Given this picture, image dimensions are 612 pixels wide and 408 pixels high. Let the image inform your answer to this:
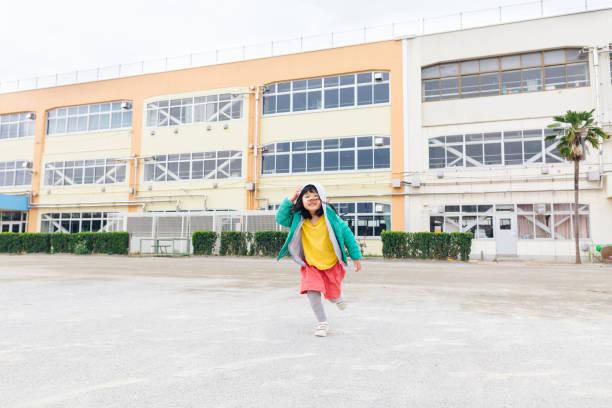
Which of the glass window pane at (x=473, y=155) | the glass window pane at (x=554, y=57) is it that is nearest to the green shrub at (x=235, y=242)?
the glass window pane at (x=473, y=155)

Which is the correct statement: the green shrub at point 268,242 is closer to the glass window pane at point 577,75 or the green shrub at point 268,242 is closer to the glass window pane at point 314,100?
the glass window pane at point 314,100

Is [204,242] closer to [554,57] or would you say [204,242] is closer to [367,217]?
[367,217]

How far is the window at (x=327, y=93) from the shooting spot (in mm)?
25031

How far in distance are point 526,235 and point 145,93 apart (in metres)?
25.2

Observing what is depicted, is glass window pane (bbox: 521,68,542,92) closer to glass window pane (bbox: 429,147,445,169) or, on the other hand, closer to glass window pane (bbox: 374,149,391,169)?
glass window pane (bbox: 429,147,445,169)

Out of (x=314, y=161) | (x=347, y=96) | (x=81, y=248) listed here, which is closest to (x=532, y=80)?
(x=347, y=96)

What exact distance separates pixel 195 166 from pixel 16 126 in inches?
653

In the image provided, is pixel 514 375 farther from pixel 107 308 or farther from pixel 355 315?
pixel 107 308

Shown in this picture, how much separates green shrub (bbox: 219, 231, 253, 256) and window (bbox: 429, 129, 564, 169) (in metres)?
10.7

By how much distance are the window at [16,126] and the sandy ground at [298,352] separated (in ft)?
104

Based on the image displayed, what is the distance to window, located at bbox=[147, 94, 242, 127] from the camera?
2791 cm

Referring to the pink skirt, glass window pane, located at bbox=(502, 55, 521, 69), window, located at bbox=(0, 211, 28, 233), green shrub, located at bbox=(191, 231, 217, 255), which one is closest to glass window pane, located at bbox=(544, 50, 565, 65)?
glass window pane, located at bbox=(502, 55, 521, 69)

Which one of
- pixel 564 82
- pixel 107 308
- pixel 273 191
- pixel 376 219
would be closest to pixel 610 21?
pixel 564 82

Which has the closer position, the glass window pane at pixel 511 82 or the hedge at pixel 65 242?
the hedge at pixel 65 242
